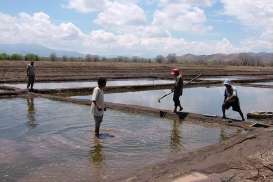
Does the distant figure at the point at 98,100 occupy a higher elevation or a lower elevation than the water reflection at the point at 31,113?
higher

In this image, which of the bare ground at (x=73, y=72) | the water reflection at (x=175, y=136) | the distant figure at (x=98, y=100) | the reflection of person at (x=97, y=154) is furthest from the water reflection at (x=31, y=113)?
the bare ground at (x=73, y=72)

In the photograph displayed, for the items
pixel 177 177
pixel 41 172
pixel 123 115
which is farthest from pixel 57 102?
pixel 177 177

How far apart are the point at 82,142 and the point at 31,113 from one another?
383cm

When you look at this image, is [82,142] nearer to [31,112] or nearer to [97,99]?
[97,99]

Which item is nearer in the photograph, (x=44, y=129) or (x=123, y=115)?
(x=44, y=129)

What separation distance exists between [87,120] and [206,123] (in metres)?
2.94

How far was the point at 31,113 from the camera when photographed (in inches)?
451

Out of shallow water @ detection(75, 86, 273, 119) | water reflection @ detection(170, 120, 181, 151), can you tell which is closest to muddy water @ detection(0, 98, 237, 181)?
water reflection @ detection(170, 120, 181, 151)

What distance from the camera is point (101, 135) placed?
343 inches

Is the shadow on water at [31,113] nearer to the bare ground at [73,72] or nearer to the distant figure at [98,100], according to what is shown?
the distant figure at [98,100]

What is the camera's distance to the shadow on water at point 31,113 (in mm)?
9808

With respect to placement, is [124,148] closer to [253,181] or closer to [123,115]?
[253,181]

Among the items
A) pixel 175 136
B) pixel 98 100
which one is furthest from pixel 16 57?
pixel 98 100

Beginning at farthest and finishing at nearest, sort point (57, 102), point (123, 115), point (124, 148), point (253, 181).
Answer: point (57, 102) → point (123, 115) → point (124, 148) → point (253, 181)
